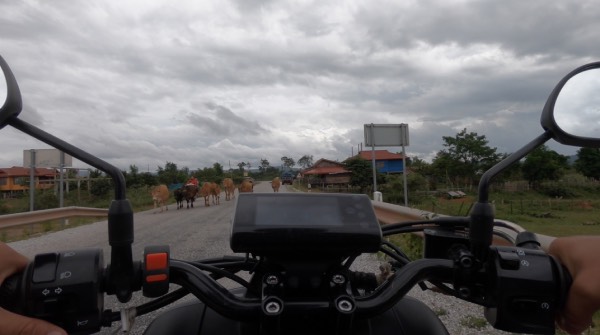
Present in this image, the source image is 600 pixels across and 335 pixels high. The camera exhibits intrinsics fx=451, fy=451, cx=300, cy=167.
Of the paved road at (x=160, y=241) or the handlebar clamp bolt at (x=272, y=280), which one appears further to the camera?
A: the paved road at (x=160, y=241)

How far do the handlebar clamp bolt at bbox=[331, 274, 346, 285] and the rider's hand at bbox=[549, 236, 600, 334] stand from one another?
2.03ft

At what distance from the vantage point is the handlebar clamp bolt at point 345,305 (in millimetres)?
1055

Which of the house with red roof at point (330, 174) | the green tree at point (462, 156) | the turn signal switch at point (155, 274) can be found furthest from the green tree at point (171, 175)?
the turn signal switch at point (155, 274)

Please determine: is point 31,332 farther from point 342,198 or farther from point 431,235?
point 431,235

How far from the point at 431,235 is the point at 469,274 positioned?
426 mm

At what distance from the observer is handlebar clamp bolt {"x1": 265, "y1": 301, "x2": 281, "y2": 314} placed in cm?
104

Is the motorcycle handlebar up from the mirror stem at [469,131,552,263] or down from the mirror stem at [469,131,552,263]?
down

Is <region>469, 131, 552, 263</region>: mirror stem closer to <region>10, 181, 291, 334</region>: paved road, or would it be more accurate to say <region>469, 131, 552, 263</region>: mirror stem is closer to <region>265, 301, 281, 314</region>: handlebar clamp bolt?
<region>265, 301, 281, 314</region>: handlebar clamp bolt

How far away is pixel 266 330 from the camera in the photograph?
1119 mm

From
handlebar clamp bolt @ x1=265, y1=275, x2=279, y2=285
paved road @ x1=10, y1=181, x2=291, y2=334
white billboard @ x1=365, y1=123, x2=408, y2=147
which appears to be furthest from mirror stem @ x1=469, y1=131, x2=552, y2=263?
white billboard @ x1=365, y1=123, x2=408, y2=147

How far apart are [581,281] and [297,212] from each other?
0.77m

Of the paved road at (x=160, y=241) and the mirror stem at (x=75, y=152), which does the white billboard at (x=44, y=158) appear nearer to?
the paved road at (x=160, y=241)

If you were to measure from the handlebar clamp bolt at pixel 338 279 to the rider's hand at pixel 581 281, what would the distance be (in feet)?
2.03

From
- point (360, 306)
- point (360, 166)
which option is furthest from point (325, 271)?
point (360, 166)
